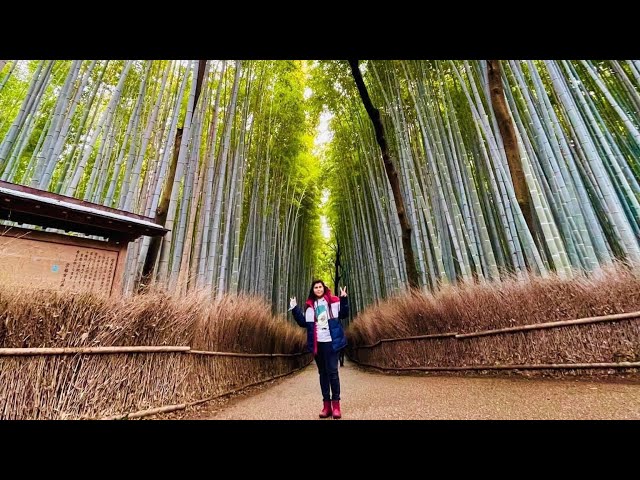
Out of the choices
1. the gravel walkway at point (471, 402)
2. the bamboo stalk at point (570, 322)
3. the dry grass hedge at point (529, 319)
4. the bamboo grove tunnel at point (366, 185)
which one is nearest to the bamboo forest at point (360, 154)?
the bamboo grove tunnel at point (366, 185)

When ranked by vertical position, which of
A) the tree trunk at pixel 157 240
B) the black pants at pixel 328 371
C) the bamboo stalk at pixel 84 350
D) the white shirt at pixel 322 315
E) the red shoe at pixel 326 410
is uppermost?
the tree trunk at pixel 157 240

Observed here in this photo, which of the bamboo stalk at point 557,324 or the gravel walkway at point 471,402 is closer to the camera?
the gravel walkway at point 471,402

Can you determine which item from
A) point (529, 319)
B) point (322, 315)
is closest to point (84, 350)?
point (322, 315)

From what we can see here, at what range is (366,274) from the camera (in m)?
9.66

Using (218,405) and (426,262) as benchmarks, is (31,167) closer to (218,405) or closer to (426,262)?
(218,405)

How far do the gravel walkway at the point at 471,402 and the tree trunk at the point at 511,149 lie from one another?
1718 millimetres

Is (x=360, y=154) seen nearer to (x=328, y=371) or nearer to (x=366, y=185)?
(x=366, y=185)

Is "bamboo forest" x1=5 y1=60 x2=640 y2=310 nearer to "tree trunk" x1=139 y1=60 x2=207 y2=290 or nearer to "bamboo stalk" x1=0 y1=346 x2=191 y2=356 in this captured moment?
"tree trunk" x1=139 y1=60 x2=207 y2=290

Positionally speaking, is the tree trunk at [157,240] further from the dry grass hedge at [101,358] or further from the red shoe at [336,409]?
the red shoe at [336,409]

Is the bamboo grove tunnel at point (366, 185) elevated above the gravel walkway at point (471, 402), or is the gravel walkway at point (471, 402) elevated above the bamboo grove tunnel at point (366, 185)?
the bamboo grove tunnel at point (366, 185)

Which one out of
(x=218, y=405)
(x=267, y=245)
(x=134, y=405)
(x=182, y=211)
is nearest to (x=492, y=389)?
(x=218, y=405)

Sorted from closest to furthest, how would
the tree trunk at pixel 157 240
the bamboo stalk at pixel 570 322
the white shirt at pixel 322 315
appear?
1. the bamboo stalk at pixel 570 322
2. the white shirt at pixel 322 315
3. the tree trunk at pixel 157 240

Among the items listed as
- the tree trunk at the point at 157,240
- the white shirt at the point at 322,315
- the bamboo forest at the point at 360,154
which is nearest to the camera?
the white shirt at the point at 322,315

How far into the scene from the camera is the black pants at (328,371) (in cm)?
221
